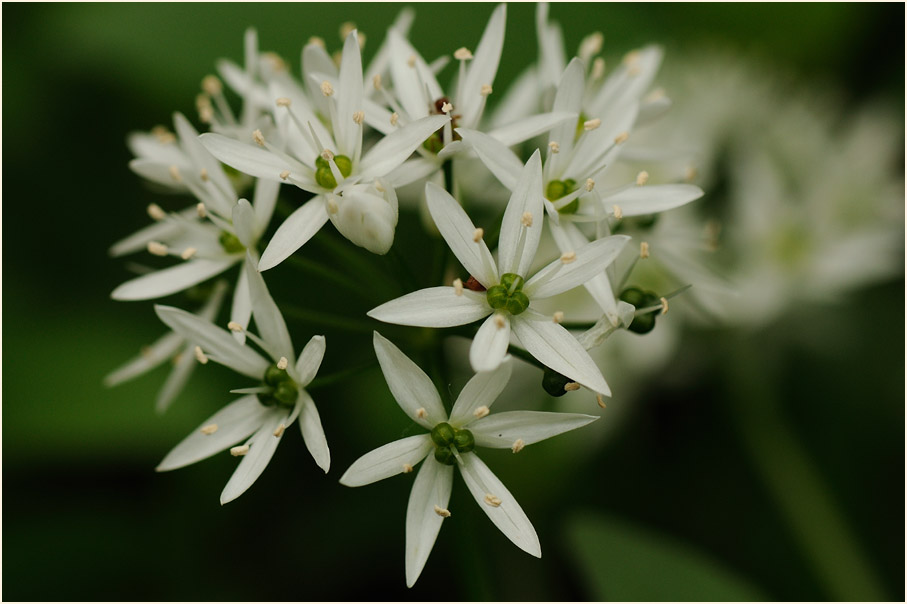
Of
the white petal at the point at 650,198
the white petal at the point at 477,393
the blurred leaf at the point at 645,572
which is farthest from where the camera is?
the blurred leaf at the point at 645,572

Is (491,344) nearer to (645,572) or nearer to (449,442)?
(449,442)

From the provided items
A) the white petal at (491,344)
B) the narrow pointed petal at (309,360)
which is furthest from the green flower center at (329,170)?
the white petal at (491,344)

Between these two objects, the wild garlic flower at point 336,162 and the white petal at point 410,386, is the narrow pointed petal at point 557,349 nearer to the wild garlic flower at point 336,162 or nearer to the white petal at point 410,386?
the white petal at point 410,386

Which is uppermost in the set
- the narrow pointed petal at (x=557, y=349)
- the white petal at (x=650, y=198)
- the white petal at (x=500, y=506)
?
the white petal at (x=650, y=198)

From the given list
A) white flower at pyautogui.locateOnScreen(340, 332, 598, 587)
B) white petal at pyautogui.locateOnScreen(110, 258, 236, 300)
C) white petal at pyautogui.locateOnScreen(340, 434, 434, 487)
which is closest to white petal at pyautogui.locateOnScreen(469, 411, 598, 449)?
white flower at pyautogui.locateOnScreen(340, 332, 598, 587)

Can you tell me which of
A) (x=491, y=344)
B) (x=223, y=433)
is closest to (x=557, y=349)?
(x=491, y=344)

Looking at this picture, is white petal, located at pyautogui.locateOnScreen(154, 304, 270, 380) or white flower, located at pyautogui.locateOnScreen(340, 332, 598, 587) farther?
white petal, located at pyautogui.locateOnScreen(154, 304, 270, 380)

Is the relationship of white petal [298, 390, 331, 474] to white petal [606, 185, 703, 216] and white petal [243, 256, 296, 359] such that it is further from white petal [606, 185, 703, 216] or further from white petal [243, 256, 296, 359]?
white petal [606, 185, 703, 216]
